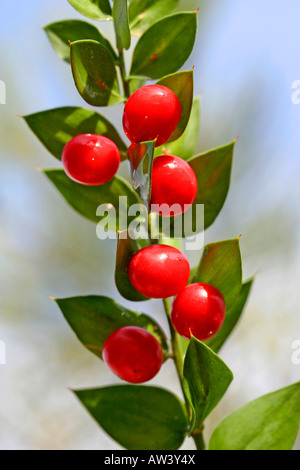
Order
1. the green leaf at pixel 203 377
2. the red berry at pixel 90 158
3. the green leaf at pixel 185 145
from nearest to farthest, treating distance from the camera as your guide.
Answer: the green leaf at pixel 203 377 → the red berry at pixel 90 158 → the green leaf at pixel 185 145

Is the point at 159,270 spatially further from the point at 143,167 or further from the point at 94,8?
the point at 94,8

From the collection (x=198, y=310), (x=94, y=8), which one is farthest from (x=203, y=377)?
(x=94, y=8)

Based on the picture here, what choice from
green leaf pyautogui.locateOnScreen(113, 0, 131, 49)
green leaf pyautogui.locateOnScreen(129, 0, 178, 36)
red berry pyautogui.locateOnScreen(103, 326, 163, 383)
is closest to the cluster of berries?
red berry pyautogui.locateOnScreen(103, 326, 163, 383)

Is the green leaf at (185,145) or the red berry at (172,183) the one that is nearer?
the red berry at (172,183)

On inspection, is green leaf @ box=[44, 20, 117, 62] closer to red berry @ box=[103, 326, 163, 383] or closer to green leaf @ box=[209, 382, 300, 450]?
red berry @ box=[103, 326, 163, 383]

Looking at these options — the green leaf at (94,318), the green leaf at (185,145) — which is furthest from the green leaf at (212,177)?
the green leaf at (94,318)

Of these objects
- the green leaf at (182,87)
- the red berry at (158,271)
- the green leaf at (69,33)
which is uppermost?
the green leaf at (69,33)

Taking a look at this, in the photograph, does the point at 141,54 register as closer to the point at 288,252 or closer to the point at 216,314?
the point at 216,314

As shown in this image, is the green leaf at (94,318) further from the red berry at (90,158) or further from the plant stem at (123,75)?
the plant stem at (123,75)
